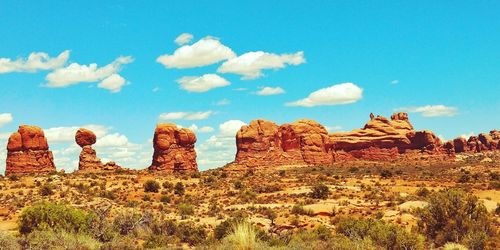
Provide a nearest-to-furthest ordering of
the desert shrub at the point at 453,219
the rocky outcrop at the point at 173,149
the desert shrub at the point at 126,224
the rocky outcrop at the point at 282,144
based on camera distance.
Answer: the desert shrub at the point at 453,219, the desert shrub at the point at 126,224, the rocky outcrop at the point at 173,149, the rocky outcrop at the point at 282,144

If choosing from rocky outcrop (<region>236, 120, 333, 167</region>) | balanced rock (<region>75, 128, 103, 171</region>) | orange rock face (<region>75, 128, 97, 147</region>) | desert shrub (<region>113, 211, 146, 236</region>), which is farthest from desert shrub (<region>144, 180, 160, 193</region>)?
rocky outcrop (<region>236, 120, 333, 167</region>)

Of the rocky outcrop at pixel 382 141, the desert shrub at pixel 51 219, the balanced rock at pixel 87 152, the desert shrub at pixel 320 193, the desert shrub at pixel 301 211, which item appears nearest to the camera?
the desert shrub at pixel 51 219

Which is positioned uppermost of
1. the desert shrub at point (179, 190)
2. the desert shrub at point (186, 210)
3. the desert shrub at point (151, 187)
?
the desert shrub at point (151, 187)

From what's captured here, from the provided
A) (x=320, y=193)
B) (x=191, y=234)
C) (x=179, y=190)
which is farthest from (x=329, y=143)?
(x=191, y=234)

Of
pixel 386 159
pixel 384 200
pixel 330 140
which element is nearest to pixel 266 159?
pixel 330 140

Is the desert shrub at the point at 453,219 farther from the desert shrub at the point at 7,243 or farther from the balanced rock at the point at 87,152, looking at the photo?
the balanced rock at the point at 87,152

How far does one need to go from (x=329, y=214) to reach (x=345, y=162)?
61.5 meters

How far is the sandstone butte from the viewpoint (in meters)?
88.6

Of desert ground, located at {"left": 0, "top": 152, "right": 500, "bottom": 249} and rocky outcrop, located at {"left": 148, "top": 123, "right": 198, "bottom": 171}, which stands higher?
rocky outcrop, located at {"left": 148, "top": 123, "right": 198, "bottom": 171}

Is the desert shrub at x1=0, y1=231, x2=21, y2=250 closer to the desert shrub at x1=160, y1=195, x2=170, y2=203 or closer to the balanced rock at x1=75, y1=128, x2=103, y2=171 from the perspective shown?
the desert shrub at x1=160, y1=195, x2=170, y2=203

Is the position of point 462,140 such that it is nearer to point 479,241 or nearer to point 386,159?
point 386,159

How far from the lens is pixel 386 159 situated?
324 feet

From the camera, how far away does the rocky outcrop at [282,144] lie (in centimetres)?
8800

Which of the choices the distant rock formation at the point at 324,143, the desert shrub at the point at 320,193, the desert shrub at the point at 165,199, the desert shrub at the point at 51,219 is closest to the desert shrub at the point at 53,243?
the desert shrub at the point at 51,219
